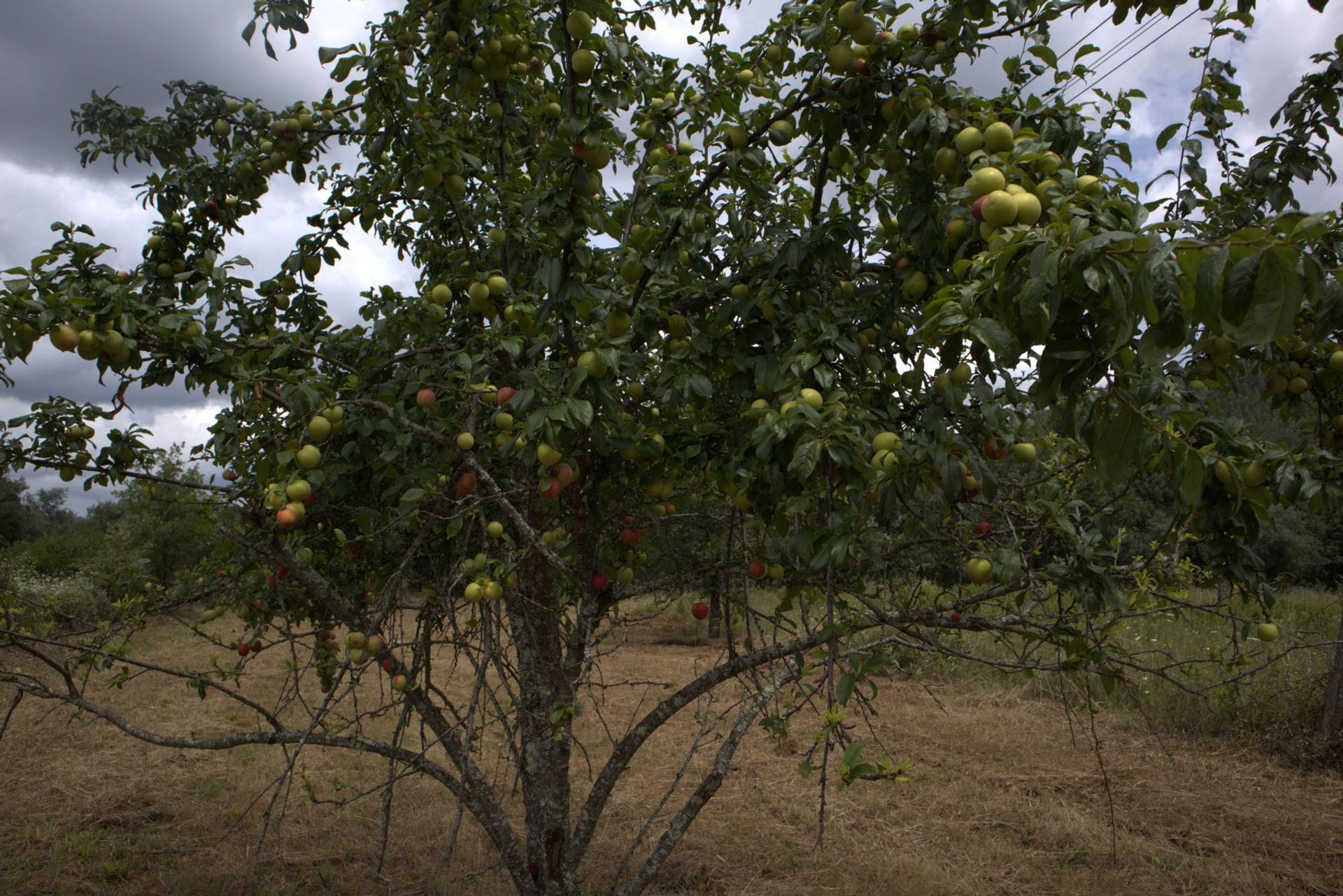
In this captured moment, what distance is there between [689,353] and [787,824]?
3811 mm

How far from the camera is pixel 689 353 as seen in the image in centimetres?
226

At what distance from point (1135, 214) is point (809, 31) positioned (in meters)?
1.03

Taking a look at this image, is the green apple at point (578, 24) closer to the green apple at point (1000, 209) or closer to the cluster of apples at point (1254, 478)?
the green apple at point (1000, 209)

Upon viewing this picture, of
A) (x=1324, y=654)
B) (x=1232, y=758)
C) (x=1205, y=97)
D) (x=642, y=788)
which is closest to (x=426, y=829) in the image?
(x=642, y=788)

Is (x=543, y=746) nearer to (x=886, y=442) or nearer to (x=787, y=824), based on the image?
(x=886, y=442)

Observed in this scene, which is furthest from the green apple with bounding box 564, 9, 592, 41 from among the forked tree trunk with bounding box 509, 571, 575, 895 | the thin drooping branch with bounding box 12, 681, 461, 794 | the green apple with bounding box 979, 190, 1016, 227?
the thin drooping branch with bounding box 12, 681, 461, 794

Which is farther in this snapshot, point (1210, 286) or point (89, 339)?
point (89, 339)

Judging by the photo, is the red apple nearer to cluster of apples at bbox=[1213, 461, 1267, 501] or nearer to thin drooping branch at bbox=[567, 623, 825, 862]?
cluster of apples at bbox=[1213, 461, 1267, 501]

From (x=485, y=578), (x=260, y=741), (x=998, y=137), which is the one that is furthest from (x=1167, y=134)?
(x=260, y=741)

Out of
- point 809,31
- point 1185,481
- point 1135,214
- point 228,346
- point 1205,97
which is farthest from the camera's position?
point 1205,97

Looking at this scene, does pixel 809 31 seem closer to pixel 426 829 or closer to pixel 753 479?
pixel 753 479

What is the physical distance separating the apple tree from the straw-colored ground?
1.65 m

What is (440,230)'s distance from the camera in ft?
10.5

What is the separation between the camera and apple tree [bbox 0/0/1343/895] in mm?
1484
